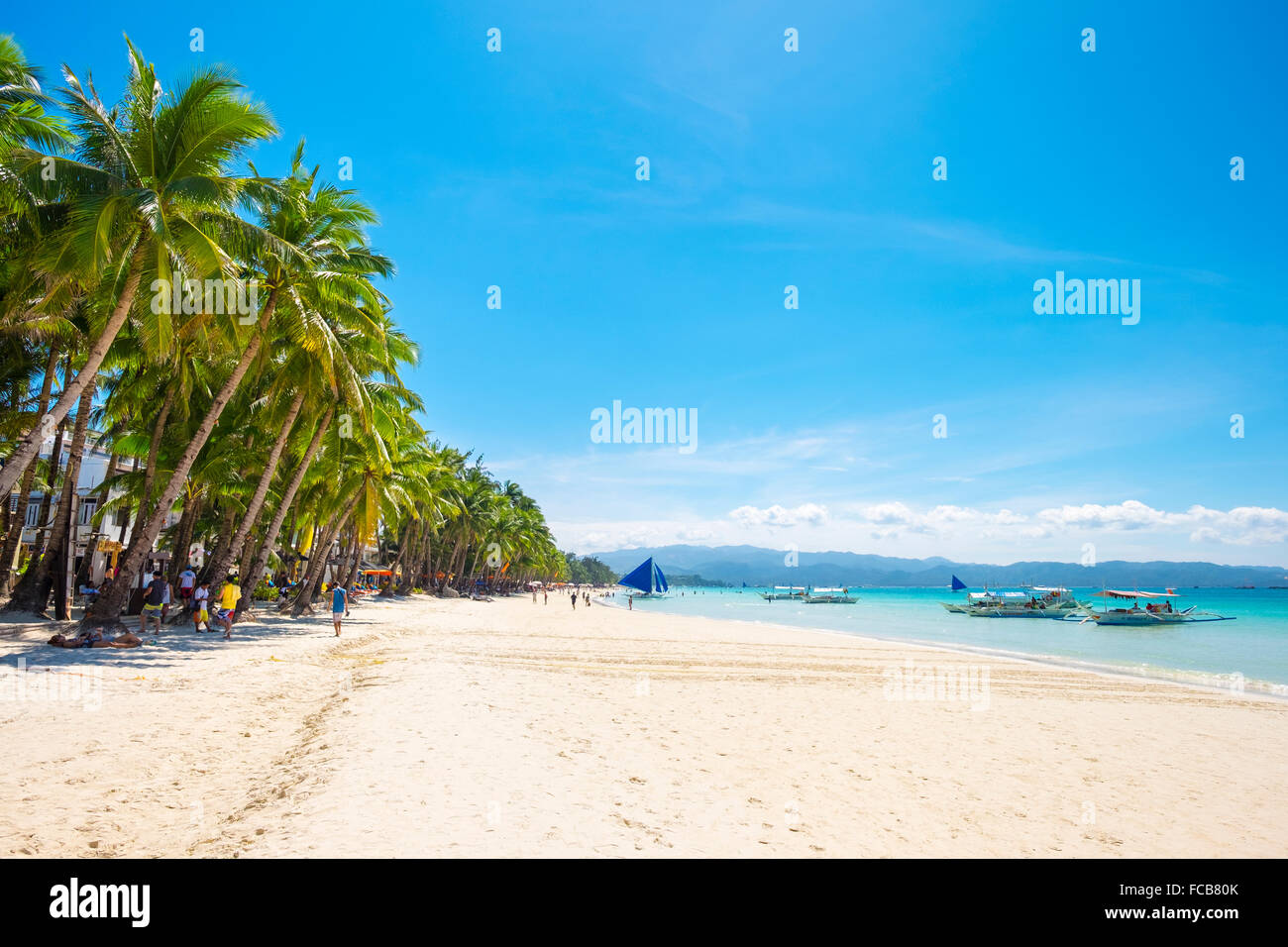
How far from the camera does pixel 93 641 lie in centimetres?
1309

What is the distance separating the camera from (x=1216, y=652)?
97.4 ft

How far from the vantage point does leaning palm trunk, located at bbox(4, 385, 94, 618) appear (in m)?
16.7

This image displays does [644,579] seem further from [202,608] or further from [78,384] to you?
[78,384]

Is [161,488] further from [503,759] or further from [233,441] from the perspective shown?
[503,759]

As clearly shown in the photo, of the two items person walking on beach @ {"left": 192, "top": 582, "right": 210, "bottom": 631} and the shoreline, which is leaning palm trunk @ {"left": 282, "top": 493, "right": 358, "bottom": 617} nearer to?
person walking on beach @ {"left": 192, "top": 582, "right": 210, "bottom": 631}

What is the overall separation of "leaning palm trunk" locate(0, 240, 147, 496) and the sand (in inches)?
133

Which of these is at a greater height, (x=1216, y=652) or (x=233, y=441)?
(x=233, y=441)

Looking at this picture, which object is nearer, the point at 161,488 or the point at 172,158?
the point at 172,158

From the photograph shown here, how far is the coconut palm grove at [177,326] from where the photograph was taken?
12.4m

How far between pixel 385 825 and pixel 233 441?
22620 mm

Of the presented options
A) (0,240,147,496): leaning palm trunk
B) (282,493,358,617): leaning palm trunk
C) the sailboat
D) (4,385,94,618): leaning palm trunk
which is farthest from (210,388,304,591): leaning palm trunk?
the sailboat

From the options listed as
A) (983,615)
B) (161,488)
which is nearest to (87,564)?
(161,488)
